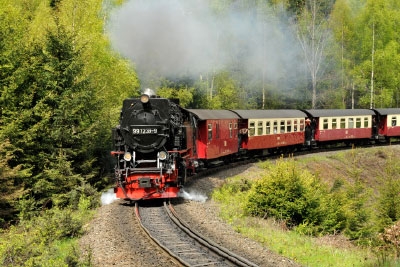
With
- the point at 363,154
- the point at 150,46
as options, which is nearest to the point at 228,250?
the point at 150,46

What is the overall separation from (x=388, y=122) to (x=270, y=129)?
13.2 meters

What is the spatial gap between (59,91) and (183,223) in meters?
9.14

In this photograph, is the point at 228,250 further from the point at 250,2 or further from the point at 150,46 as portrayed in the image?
the point at 250,2

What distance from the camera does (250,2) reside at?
42.4m

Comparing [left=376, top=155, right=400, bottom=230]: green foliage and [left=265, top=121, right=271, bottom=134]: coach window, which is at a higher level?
[left=265, top=121, right=271, bottom=134]: coach window

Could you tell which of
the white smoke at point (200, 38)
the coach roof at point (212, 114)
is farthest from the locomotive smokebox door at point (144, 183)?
the white smoke at point (200, 38)

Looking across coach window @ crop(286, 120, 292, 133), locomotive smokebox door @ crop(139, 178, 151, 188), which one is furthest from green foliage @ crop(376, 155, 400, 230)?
coach window @ crop(286, 120, 292, 133)

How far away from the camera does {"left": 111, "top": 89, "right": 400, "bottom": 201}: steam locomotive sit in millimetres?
14164

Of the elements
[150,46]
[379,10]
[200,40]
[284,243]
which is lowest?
[284,243]

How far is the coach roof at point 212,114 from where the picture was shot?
62.2 ft

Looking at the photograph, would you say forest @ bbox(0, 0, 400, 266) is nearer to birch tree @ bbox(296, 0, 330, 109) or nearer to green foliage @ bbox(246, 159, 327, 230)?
birch tree @ bbox(296, 0, 330, 109)

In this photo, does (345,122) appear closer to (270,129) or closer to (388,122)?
(388,122)

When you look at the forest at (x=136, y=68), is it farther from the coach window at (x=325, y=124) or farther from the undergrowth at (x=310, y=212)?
the coach window at (x=325, y=124)

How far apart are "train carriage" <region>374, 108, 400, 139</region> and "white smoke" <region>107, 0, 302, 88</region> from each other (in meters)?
11.3
